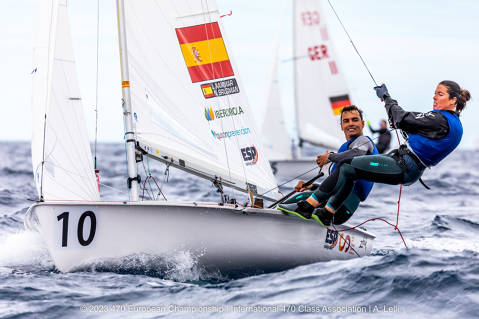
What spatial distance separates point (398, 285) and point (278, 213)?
53.1 inches

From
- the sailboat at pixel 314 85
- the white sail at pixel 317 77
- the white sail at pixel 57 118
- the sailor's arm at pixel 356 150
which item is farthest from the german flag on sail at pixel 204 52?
the white sail at pixel 317 77

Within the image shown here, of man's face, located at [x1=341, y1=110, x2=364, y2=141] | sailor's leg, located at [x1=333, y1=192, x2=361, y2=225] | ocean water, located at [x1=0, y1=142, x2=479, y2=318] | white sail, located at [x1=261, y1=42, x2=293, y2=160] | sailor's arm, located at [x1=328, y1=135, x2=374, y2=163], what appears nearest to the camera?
ocean water, located at [x1=0, y1=142, x2=479, y2=318]

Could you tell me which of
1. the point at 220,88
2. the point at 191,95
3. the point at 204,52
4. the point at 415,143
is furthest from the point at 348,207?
the point at 204,52

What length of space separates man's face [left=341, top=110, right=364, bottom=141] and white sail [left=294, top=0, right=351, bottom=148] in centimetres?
1298

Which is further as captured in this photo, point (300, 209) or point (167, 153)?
point (167, 153)

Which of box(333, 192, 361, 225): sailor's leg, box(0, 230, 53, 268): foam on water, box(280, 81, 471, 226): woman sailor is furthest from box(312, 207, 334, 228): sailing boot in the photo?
box(0, 230, 53, 268): foam on water

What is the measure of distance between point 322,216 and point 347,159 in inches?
28.8

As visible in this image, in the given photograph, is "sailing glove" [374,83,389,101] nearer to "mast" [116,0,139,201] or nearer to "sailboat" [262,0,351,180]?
"mast" [116,0,139,201]

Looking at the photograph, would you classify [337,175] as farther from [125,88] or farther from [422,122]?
[125,88]

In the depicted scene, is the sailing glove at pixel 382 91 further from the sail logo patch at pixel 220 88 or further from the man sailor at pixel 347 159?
the sail logo patch at pixel 220 88

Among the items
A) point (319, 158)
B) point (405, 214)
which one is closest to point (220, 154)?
point (319, 158)

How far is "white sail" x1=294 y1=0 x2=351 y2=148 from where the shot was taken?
18891 millimetres

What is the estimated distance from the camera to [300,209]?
5938 millimetres

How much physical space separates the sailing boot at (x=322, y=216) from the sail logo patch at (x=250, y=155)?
1087mm
